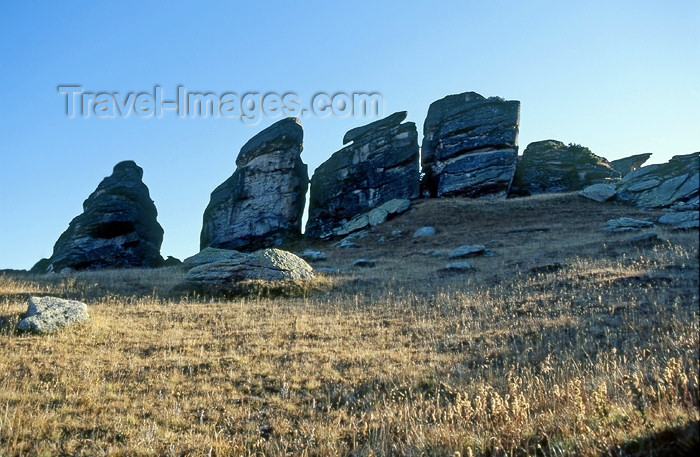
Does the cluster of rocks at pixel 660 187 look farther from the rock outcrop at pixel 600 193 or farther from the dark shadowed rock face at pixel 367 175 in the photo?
the dark shadowed rock face at pixel 367 175

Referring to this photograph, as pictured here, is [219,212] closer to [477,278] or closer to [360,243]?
[360,243]

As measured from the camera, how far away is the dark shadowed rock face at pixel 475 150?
2335 inches

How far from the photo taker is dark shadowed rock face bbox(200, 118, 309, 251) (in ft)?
205

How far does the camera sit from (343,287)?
21.4 m

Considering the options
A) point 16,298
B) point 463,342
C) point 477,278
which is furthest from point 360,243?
point 463,342

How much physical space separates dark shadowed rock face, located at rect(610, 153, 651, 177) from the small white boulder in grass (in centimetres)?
10162

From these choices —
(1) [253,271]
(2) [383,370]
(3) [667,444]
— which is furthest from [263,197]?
(3) [667,444]

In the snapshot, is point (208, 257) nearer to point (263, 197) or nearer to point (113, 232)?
point (263, 197)

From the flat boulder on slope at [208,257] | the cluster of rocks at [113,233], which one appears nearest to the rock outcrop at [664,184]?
the flat boulder on slope at [208,257]

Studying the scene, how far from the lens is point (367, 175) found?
63.8 meters

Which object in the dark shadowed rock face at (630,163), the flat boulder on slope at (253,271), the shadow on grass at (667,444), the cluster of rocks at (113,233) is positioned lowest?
the shadow on grass at (667,444)

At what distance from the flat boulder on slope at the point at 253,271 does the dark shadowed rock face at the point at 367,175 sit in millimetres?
35300

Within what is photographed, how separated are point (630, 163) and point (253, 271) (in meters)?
97.1

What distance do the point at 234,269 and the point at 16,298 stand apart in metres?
8.72
